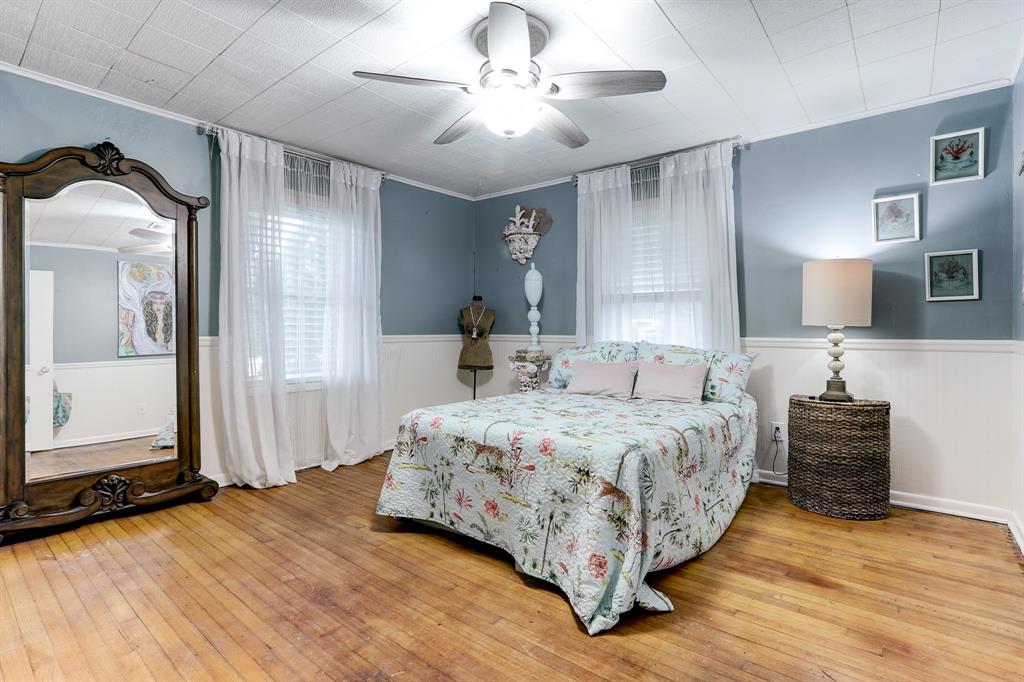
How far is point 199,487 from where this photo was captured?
3213 mm

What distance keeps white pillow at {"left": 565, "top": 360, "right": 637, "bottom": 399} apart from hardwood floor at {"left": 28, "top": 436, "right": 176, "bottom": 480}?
263 cm

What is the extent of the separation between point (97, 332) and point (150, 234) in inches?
25.4

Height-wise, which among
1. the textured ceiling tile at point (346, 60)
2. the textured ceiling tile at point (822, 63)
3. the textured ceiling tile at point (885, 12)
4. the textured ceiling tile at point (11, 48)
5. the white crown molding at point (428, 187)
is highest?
the white crown molding at point (428, 187)

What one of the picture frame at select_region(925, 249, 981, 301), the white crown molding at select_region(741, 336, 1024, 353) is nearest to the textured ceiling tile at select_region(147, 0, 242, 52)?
the white crown molding at select_region(741, 336, 1024, 353)

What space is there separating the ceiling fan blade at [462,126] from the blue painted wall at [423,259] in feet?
6.04

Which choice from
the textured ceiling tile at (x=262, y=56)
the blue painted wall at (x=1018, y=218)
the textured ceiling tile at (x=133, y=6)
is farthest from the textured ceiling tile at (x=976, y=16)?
the textured ceiling tile at (x=133, y=6)

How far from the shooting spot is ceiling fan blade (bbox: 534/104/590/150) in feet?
8.48

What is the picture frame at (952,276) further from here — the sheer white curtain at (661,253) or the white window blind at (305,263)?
the white window blind at (305,263)

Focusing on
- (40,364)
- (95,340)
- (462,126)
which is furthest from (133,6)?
(40,364)

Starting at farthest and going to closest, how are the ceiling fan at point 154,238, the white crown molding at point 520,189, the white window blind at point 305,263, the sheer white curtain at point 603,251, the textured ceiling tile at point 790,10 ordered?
the white crown molding at point 520,189, the sheer white curtain at point 603,251, the white window blind at point 305,263, the ceiling fan at point 154,238, the textured ceiling tile at point 790,10

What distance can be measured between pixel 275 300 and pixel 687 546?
10.1ft

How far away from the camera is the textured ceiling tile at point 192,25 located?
2.23m

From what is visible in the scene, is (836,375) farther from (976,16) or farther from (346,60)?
(346,60)

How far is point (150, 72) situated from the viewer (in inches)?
109
